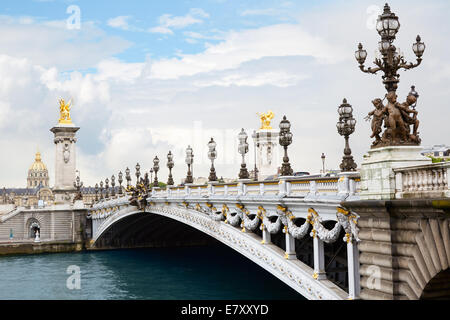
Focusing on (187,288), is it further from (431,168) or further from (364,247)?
(431,168)

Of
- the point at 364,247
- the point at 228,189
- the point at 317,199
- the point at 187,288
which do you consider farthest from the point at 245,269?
the point at 364,247

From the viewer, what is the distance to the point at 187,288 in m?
40.0

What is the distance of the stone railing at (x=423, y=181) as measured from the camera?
12312mm

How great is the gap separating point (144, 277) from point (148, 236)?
2295 centimetres

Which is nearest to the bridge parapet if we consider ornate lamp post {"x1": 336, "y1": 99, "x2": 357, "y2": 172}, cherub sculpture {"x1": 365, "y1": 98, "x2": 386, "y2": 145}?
ornate lamp post {"x1": 336, "y1": 99, "x2": 357, "y2": 172}

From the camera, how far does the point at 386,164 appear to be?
14344 millimetres

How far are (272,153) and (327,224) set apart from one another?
63637 mm

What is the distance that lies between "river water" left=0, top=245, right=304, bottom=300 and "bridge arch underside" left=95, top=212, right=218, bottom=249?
2.92m

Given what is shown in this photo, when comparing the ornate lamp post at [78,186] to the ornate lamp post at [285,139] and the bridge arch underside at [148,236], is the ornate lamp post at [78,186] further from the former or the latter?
the ornate lamp post at [285,139]

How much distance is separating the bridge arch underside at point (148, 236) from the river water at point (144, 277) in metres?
2.92

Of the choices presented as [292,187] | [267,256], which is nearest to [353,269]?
[292,187]

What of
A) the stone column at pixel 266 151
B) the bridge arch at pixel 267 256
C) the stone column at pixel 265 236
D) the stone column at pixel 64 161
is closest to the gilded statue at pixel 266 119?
the stone column at pixel 266 151

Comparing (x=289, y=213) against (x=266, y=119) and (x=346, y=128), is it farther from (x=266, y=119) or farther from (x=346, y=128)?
(x=266, y=119)

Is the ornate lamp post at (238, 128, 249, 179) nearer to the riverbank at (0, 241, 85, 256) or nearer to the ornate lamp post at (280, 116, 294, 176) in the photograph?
the ornate lamp post at (280, 116, 294, 176)
